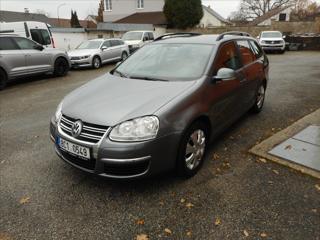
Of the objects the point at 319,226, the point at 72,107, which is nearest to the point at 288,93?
the point at 319,226

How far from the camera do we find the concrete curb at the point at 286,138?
12.2 ft

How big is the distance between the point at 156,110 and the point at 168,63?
1339mm

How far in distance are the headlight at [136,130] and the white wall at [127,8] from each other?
36.9 m

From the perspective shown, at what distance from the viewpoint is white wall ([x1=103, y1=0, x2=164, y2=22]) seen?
123 ft

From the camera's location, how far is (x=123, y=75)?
4.24m

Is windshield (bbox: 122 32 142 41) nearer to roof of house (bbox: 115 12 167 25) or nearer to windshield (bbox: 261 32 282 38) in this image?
windshield (bbox: 261 32 282 38)

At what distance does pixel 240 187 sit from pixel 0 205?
8.88 ft

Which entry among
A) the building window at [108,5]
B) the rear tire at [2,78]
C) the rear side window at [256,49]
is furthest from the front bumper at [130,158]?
the building window at [108,5]

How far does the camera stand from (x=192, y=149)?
350 cm

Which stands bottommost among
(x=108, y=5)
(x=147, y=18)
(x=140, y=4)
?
(x=147, y=18)

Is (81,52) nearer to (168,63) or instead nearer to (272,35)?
(168,63)

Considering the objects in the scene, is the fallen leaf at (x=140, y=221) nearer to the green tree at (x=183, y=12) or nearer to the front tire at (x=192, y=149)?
the front tire at (x=192, y=149)

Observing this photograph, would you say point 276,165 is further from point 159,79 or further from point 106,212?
point 106,212

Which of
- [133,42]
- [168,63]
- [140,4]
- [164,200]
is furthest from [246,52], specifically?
[140,4]
